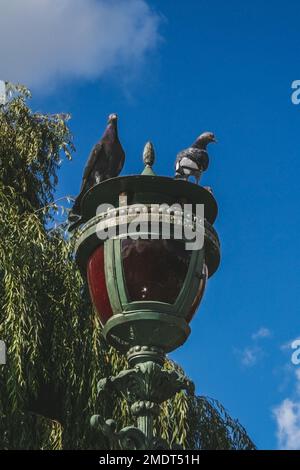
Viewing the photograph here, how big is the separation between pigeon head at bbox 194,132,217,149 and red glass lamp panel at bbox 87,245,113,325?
131 cm

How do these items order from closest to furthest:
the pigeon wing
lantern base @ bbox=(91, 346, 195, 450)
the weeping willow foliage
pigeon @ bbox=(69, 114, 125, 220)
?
1. lantern base @ bbox=(91, 346, 195, 450)
2. pigeon @ bbox=(69, 114, 125, 220)
3. the pigeon wing
4. the weeping willow foliage

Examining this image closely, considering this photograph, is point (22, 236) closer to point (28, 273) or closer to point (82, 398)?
point (28, 273)

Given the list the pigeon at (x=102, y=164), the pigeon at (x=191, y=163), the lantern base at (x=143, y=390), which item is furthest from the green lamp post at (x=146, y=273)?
the pigeon at (x=191, y=163)

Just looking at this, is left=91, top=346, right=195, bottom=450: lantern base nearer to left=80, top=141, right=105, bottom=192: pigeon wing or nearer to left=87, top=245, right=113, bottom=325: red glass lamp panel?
left=87, top=245, right=113, bottom=325: red glass lamp panel

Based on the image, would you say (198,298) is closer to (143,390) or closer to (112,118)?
(143,390)

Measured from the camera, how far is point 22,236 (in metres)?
10.1

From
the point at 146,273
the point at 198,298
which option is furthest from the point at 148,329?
the point at 198,298

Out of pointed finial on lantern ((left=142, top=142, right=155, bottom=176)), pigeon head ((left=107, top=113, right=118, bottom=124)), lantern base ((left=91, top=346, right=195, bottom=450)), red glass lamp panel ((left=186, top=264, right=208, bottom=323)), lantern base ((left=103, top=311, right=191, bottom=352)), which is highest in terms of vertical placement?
pigeon head ((left=107, top=113, right=118, bottom=124))

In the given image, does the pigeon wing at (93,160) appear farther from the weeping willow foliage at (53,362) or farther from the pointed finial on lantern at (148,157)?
the weeping willow foliage at (53,362)

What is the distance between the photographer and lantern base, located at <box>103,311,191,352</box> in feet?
13.8

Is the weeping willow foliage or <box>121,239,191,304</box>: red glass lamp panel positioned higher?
the weeping willow foliage

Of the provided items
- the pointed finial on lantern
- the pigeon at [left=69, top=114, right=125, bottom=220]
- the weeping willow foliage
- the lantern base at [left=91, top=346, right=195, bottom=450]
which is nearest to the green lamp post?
the lantern base at [left=91, top=346, right=195, bottom=450]

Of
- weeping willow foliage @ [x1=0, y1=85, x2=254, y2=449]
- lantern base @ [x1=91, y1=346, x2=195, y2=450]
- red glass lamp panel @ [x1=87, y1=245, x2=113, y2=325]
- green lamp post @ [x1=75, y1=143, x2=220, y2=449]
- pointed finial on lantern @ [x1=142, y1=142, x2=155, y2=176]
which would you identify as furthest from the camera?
weeping willow foliage @ [x1=0, y1=85, x2=254, y2=449]
